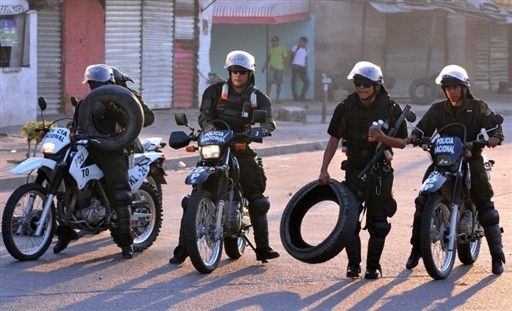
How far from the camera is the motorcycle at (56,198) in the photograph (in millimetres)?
9617

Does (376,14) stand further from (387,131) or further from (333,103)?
(387,131)

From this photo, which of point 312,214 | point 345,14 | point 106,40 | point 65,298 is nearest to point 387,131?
point 65,298

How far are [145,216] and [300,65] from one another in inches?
865

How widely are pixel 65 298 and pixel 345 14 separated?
26001 mm

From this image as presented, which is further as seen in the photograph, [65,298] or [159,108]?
[159,108]

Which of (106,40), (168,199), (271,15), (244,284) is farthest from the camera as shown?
(271,15)

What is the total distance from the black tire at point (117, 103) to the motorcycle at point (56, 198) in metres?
0.11

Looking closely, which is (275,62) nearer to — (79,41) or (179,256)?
(79,41)

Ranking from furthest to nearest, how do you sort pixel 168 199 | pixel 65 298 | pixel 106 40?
pixel 106 40, pixel 168 199, pixel 65 298

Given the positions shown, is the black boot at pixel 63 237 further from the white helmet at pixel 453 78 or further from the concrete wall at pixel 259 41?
the concrete wall at pixel 259 41

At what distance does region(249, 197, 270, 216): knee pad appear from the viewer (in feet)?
32.1

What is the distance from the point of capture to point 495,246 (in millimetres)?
9555

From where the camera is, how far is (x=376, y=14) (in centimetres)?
3428

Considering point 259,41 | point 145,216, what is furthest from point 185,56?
point 145,216
